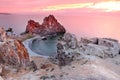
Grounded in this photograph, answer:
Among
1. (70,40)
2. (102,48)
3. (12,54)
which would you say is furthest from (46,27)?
(12,54)

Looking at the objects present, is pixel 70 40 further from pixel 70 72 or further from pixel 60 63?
pixel 70 72

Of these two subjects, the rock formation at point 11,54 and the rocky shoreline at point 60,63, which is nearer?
the rocky shoreline at point 60,63

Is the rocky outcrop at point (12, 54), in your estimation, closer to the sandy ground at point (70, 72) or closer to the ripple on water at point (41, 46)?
the sandy ground at point (70, 72)

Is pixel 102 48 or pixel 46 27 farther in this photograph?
pixel 46 27

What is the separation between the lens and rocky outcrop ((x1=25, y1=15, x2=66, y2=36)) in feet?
438

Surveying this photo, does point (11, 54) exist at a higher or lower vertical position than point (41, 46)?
higher

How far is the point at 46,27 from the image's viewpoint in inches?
5482

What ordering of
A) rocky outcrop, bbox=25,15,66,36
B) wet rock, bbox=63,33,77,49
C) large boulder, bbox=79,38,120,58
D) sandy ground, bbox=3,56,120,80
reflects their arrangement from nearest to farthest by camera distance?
1. sandy ground, bbox=3,56,120,80
2. wet rock, bbox=63,33,77,49
3. large boulder, bbox=79,38,120,58
4. rocky outcrop, bbox=25,15,66,36

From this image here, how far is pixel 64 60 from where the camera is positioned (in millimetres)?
69438

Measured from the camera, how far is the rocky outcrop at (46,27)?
438 feet

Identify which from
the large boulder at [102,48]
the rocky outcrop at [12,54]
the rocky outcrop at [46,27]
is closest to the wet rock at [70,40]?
the large boulder at [102,48]

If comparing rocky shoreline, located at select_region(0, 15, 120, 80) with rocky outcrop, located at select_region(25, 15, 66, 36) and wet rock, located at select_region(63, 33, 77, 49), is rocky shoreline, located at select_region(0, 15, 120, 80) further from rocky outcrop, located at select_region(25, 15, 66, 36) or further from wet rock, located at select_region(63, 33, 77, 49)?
rocky outcrop, located at select_region(25, 15, 66, 36)

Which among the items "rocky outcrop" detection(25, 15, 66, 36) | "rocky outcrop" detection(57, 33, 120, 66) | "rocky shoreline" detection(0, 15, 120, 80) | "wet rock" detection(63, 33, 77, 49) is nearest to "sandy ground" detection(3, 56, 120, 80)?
"rocky shoreline" detection(0, 15, 120, 80)

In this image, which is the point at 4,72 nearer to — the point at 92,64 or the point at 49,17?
the point at 92,64
